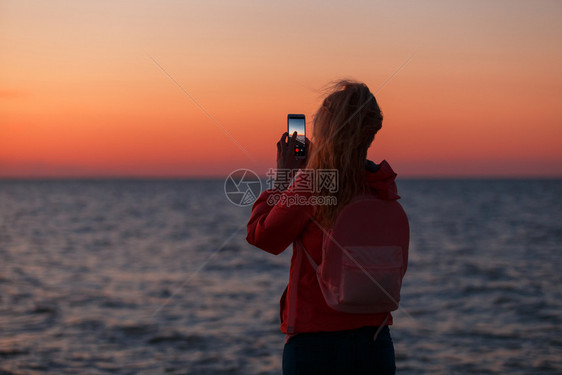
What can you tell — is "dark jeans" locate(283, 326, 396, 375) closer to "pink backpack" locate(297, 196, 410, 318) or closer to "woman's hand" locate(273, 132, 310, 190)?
"pink backpack" locate(297, 196, 410, 318)

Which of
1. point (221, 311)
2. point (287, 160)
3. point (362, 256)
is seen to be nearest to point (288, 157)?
point (287, 160)

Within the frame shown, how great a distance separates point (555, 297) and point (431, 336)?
4.34 meters

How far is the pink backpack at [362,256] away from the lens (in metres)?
2.16

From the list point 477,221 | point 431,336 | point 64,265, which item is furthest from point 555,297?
→ point 477,221

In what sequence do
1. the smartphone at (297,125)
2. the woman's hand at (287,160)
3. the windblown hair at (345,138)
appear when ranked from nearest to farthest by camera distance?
the windblown hair at (345,138) < the woman's hand at (287,160) < the smartphone at (297,125)

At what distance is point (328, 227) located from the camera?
2.17 metres

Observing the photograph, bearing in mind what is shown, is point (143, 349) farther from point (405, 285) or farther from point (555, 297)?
point (555, 297)

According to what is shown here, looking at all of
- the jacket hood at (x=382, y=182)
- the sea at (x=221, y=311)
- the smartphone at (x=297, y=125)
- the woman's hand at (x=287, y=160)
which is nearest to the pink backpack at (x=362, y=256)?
the jacket hood at (x=382, y=182)

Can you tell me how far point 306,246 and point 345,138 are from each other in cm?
49

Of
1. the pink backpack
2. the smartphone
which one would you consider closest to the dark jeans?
the pink backpack

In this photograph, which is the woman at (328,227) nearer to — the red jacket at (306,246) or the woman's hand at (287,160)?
the red jacket at (306,246)

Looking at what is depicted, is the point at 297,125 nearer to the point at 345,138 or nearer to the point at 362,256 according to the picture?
the point at 345,138

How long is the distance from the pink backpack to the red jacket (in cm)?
6

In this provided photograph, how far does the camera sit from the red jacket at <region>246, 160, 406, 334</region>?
216 centimetres
